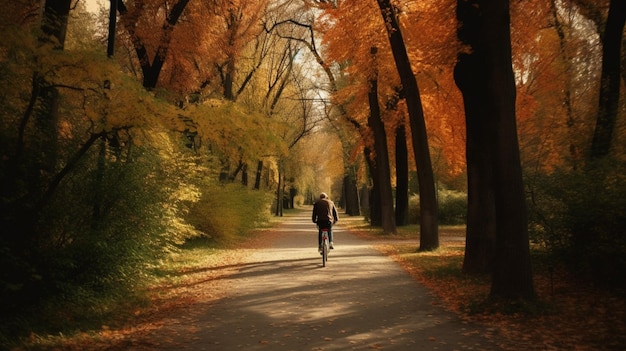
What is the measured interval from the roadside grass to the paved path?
1.31 feet

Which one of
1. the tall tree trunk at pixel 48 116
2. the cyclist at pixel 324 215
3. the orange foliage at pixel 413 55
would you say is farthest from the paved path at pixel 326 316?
the orange foliage at pixel 413 55

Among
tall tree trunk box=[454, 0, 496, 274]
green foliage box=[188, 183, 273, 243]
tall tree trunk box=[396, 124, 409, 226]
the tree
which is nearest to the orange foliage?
tall tree trunk box=[454, 0, 496, 274]

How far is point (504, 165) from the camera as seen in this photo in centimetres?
805

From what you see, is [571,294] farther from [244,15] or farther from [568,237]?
[244,15]

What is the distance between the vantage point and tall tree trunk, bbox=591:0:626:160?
12.5m

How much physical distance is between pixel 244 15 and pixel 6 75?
16553 millimetres

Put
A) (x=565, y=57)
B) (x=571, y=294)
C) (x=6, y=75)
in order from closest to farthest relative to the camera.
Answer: (x=6, y=75) → (x=571, y=294) → (x=565, y=57)

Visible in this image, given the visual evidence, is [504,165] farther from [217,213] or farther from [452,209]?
[452,209]

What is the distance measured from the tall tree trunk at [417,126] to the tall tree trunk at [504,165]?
7.66 metres

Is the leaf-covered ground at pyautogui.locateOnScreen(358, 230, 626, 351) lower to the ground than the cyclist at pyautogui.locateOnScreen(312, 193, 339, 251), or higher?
lower

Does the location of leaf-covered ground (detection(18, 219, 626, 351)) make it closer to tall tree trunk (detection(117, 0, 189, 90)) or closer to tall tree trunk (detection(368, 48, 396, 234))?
tall tree trunk (detection(117, 0, 189, 90))

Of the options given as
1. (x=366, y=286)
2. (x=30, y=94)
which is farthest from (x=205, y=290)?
(x=30, y=94)

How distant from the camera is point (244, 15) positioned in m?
22.7

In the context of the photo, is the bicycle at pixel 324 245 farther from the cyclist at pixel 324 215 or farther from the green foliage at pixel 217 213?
the green foliage at pixel 217 213
